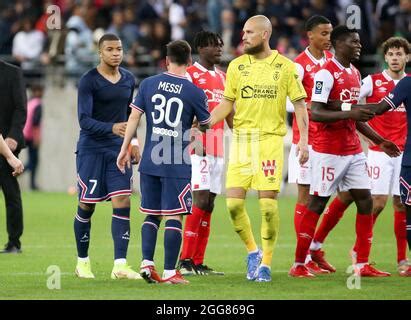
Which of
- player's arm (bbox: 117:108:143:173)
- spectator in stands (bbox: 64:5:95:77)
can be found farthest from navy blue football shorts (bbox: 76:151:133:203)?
spectator in stands (bbox: 64:5:95:77)

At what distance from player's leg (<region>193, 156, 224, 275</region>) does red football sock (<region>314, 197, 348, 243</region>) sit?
128cm

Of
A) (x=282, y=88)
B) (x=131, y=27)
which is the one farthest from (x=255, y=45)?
(x=131, y=27)

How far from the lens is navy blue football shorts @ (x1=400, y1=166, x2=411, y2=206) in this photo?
470 inches

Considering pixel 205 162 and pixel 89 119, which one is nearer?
pixel 89 119

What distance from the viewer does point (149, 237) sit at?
11.4 meters

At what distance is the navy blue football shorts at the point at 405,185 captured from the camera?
11.9 metres

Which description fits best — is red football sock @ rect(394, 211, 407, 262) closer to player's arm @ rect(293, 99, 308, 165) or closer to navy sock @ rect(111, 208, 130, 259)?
player's arm @ rect(293, 99, 308, 165)

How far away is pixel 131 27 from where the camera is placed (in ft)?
88.4

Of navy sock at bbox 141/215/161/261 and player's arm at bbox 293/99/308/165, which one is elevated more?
player's arm at bbox 293/99/308/165

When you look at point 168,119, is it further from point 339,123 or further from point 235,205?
point 339,123

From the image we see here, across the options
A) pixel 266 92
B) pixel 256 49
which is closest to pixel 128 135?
pixel 266 92

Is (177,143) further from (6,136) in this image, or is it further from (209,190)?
(6,136)

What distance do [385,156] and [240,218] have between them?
2677mm

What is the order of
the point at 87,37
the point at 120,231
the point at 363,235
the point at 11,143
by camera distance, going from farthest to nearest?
the point at 87,37, the point at 11,143, the point at 363,235, the point at 120,231
